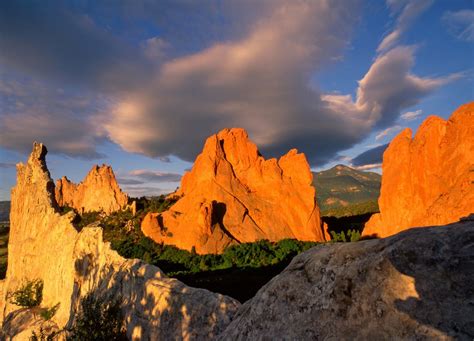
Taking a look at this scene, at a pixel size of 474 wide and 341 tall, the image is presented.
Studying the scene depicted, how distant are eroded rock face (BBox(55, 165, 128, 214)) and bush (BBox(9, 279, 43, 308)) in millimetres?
64745

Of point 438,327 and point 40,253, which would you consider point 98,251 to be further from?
point 438,327

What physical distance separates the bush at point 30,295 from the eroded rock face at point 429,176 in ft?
164

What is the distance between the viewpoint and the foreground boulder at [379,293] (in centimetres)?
271

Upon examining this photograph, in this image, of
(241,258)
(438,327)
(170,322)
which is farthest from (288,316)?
(241,258)

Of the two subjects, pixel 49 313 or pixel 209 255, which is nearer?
pixel 49 313

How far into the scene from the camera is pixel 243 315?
14.5 feet

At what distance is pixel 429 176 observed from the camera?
4406cm

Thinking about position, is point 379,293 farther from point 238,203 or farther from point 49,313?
point 238,203

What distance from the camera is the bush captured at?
33.8m

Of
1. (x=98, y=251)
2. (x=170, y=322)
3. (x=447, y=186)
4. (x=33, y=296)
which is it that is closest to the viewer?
(x=170, y=322)

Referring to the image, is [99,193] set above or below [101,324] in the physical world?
above

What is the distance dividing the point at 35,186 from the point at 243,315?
50431mm

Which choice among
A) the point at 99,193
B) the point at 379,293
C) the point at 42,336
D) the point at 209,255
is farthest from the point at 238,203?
the point at 99,193

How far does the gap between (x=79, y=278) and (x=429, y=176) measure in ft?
158
